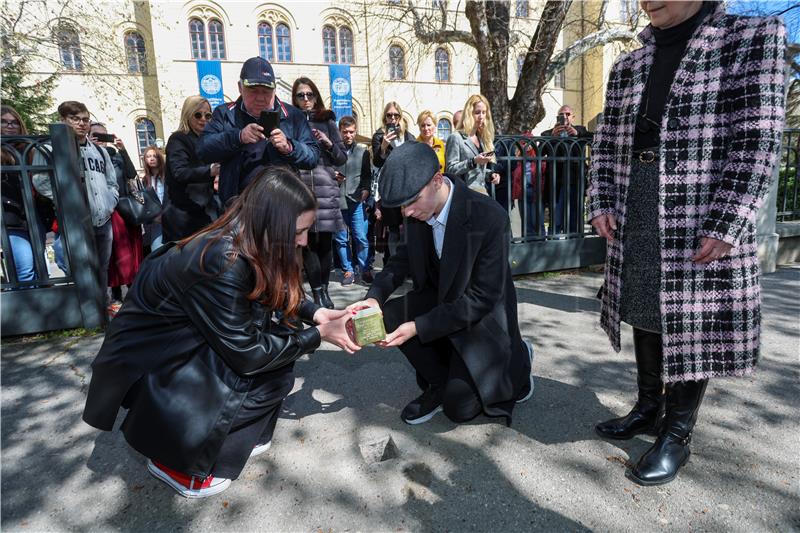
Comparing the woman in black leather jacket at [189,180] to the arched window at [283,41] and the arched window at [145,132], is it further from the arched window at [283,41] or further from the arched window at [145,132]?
the arched window at [145,132]

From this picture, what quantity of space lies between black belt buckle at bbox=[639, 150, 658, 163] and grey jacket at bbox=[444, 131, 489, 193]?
315 centimetres

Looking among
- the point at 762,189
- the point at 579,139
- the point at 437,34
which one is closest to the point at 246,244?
the point at 762,189

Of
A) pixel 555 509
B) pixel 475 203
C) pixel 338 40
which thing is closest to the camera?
pixel 555 509

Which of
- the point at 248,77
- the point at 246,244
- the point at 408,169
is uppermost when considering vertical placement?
the point at 248,77

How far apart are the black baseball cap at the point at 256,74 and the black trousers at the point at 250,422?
2.09 metres

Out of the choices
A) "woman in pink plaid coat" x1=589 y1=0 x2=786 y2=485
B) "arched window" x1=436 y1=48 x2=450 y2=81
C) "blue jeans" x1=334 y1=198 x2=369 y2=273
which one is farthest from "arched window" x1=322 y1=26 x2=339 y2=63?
"woman in pink plaid coat" x1=589 y1=0 x2=786 y2=485

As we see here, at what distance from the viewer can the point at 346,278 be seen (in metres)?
5.96

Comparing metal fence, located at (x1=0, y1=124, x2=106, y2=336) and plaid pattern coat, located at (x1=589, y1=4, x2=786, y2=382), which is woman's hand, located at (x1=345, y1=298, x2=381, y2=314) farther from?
metal fence, located at (x1=0, y1=124, x2=106, y2=336)

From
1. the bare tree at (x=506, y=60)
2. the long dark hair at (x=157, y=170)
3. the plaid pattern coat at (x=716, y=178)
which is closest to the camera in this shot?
the plaid pattern coat at (x=716, y=178)

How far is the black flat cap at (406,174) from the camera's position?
2.16m

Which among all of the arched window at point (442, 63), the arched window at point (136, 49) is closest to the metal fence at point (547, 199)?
the arched window at point (442, 63)

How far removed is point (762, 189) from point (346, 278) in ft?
15.2

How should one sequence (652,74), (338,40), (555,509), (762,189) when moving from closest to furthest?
1. (762,189)
2. (555,509)
3. (652,74)
4. (338,40)

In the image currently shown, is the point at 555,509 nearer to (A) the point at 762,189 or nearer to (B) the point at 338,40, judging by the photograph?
(A) the point at 762,189
